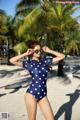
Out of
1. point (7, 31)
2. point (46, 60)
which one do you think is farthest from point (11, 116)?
point (7, 31)

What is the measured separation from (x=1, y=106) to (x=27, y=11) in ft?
53.7

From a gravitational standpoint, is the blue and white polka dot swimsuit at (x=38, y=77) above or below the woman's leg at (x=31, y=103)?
above

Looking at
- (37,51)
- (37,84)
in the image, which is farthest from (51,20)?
(37,84)

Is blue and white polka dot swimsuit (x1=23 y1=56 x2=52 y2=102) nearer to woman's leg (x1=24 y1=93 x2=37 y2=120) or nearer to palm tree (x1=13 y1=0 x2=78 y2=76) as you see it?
woman's leg (x1=24 y1=93 x2=37 y2=120)

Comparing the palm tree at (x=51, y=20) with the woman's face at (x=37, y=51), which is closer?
the woman's face at (x=37, y=51)

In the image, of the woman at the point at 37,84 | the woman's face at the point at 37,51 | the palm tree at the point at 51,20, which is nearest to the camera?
the woman at the point at 37,84

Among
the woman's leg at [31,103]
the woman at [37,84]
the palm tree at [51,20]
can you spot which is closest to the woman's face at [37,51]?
the woman at [37,84]

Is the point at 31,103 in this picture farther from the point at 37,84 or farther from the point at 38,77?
the point at 38,77

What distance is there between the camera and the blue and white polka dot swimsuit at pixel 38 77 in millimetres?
5496

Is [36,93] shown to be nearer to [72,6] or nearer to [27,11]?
[72,6]

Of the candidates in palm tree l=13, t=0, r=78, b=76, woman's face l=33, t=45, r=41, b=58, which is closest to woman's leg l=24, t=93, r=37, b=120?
woman's face l=33, t=45, r=41, b=58

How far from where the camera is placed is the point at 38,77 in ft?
18.2

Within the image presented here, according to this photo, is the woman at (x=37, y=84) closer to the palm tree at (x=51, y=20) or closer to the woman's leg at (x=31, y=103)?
the woman's leg at (x=31, y=103)

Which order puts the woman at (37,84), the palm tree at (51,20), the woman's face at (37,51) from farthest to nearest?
the palm tree at (51,20), the woman's face at (37,51), the woman at (37,84)
